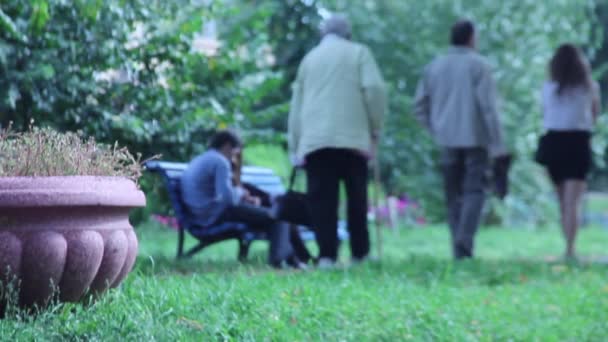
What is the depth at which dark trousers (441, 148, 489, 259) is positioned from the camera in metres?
11.3

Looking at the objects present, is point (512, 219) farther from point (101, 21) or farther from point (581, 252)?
point (101, 21)

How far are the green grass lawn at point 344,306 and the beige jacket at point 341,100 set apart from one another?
107 cm

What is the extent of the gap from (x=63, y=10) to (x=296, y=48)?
14.0 metres

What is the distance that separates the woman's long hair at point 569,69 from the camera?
12317 millimetres

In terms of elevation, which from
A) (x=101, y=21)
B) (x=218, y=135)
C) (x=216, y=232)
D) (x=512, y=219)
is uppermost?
(x=101, y=21)

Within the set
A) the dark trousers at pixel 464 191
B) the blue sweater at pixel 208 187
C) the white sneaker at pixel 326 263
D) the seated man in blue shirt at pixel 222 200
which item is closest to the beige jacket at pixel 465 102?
the dark trousers at pixel 464 191

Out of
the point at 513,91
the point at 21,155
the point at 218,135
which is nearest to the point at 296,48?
the point at 513,91

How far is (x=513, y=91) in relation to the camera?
78.6ft

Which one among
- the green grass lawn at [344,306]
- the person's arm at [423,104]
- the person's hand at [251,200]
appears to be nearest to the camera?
the green grass lawn at [344,306]

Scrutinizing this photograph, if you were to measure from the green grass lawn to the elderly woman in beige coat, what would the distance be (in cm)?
57

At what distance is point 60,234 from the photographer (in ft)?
19.2

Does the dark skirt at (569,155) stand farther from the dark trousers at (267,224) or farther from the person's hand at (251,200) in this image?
the dark trousers at (267,224)

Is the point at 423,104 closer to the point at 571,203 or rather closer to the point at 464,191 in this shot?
the point at 464,191

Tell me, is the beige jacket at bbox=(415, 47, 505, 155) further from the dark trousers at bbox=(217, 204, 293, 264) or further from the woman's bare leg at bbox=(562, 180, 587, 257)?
the dark trousers at bbox=(217, 204, 293, 264)
